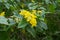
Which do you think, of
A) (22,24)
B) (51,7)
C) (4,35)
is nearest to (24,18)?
(22,24)

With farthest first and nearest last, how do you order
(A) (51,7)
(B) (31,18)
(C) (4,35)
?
(A) (51,7)
(C) (4,35)
(B) (31,18)

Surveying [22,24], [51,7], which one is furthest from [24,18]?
[51,7]

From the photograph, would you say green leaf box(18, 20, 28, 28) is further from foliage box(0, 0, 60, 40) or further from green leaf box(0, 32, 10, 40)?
green leaf box(0, 32, 10, 40)

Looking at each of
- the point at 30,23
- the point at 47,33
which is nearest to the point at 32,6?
the point at 30,23

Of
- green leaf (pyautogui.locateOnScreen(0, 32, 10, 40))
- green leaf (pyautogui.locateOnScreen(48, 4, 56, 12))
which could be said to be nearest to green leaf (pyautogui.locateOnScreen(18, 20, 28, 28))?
green leaf (pyautogui.locateOnScreen(0, 32, 10, 40))

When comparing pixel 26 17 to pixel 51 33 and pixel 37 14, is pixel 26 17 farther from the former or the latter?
pixel 51 33

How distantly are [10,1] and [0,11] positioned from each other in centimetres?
11

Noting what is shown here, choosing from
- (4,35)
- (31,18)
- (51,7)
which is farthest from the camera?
(51,7)

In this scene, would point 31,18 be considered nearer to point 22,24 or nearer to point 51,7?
point 22,24

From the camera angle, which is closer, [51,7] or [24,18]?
[24,18]

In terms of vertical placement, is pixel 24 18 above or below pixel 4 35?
above

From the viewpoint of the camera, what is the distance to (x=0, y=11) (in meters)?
1.51

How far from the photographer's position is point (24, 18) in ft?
4.27

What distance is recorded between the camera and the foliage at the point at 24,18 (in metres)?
1.28
